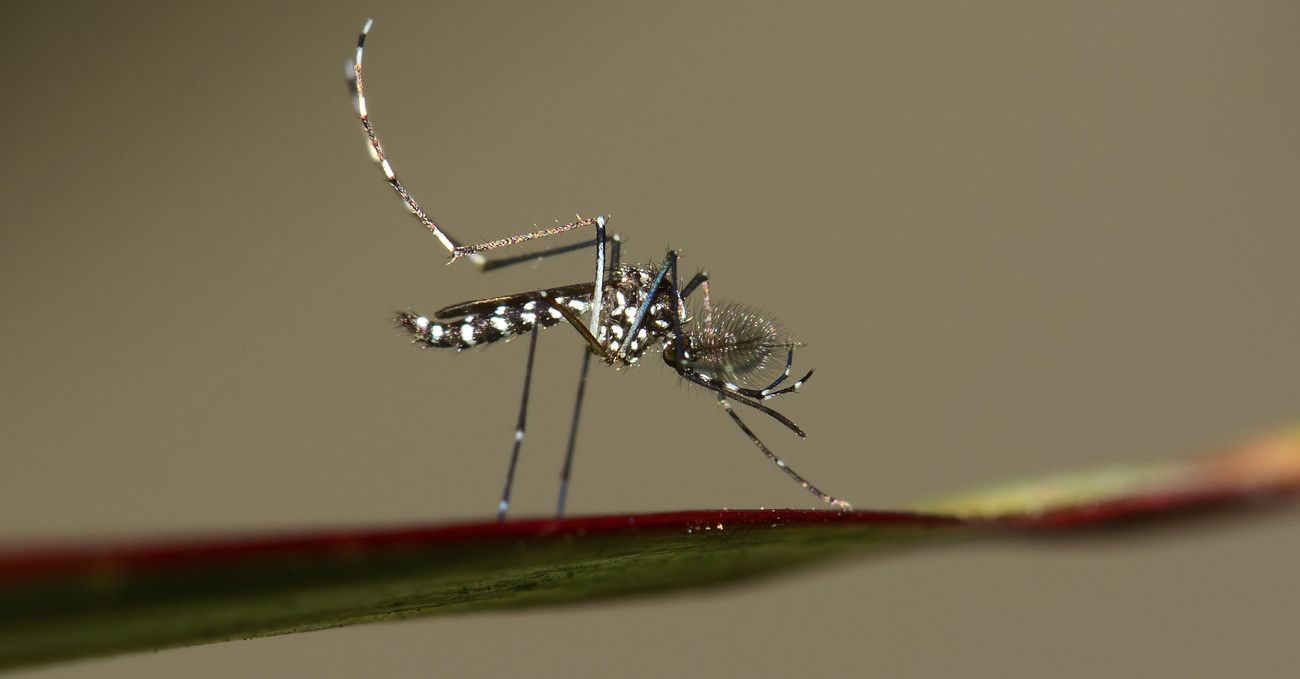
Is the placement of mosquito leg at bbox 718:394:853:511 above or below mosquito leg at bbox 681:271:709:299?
below

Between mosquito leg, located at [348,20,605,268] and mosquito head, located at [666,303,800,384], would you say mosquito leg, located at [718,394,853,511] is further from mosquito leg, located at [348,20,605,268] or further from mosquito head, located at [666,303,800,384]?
mosquito leg, located at [348,20,605,268]

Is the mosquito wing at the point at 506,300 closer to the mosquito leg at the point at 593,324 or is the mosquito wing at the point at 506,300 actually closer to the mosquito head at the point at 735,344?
the mosquito leg at the point at 593,324

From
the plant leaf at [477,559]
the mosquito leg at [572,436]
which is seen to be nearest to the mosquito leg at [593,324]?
the mosquito leg at [572,436]

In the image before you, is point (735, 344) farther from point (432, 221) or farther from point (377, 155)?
point (377, 155)

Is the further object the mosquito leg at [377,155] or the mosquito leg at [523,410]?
the mosquito leg at [377,155]

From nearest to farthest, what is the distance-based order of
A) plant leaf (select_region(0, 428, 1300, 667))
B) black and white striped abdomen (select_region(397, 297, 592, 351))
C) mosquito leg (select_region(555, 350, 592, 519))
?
plant leaf (select_region(0, 428, 1300, 667)) → mosquito leg (select_region(555, 350, 592, 519)) → black and white striped abdomen (select_region(397, 297, 592, 351))

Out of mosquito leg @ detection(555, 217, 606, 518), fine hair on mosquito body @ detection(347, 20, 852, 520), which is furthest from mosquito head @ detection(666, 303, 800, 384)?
mosquito leg @ detection(555, 217, 606, 518)

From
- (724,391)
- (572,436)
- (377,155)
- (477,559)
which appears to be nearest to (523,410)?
(572,436)
